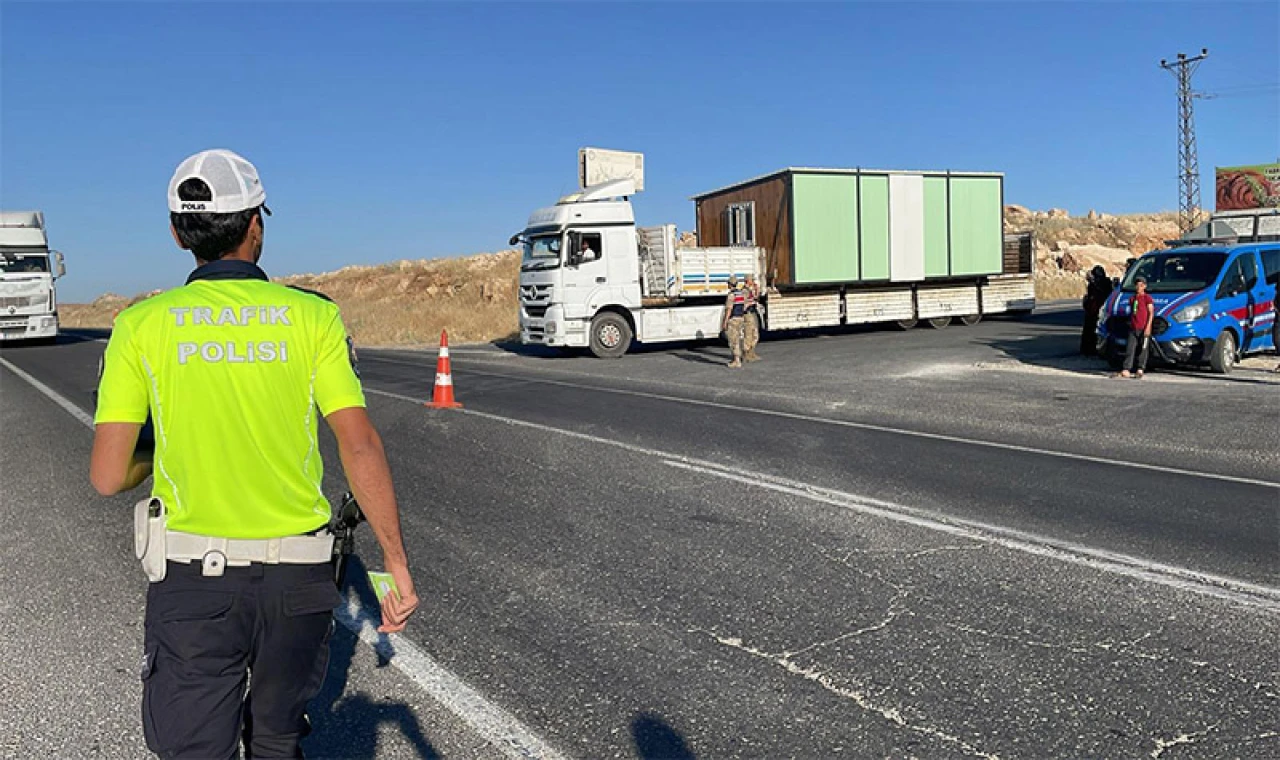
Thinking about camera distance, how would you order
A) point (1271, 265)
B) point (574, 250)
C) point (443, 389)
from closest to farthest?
point (443, 389) < point (1271, 265) < point (574, 250)

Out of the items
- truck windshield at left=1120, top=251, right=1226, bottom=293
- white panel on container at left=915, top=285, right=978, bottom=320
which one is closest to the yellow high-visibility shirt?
truck windshield at left=1120, top=251, right=1226, bottom=293

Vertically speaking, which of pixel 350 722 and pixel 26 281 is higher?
pixel 26 281

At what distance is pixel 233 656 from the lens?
2.21 metres

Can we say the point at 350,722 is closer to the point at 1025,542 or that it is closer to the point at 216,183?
the point at 216,183

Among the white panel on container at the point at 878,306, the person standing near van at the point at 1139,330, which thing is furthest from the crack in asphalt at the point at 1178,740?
the white panel on container at the point at 878,306

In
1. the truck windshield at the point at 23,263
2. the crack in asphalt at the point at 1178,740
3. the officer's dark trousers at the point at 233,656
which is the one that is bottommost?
the crack in asphalt at the point at 1178,740

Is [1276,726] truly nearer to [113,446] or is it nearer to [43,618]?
[113,446]

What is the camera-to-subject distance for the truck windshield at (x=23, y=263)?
26344 mm

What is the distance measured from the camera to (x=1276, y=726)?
3.45 meters

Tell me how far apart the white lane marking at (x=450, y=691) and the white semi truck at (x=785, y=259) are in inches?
622

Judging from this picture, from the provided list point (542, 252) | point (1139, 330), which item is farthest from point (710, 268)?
point (1139, 330)

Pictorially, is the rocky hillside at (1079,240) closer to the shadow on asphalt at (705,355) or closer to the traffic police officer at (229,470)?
the shadow on asphalt at (705,355)

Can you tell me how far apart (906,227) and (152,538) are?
76.9 feet

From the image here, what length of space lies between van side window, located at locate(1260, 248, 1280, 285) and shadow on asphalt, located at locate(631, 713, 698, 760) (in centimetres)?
1505
